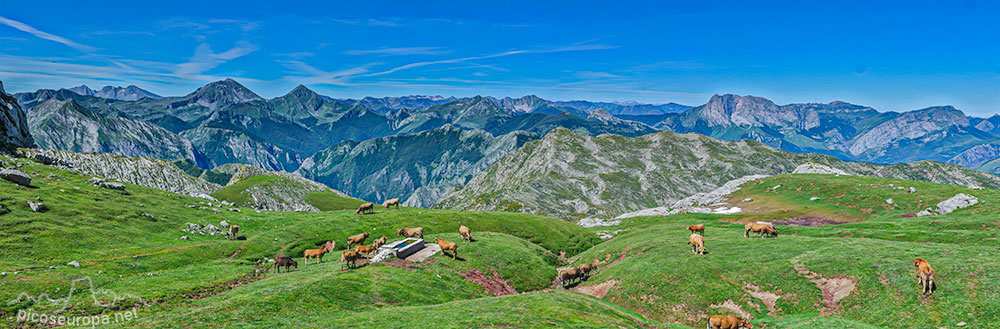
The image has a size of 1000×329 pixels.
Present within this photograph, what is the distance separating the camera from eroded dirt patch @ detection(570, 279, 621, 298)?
47.0 m

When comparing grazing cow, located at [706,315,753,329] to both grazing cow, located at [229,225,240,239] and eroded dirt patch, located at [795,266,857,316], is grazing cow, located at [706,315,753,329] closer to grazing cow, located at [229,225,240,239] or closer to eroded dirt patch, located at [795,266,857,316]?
eroded dirt patch, located at [795,266,857,316]

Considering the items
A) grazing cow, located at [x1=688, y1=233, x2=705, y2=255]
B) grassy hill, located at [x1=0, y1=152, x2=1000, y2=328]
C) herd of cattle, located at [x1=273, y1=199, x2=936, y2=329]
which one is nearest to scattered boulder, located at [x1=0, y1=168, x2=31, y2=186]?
grassy hill, located at [x1=0, y1=152, x2=1000, y2=328]

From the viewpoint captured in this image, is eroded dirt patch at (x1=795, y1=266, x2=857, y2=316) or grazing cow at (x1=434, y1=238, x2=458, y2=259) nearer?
eroded dirt patch at (x1=795, y1=266, x2=857, y2=316)

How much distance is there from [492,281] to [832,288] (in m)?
35.0

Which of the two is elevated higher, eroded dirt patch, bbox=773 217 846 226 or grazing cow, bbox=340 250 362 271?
grazing cow, bbox=340 250 362 271

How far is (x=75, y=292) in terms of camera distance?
32.0 m

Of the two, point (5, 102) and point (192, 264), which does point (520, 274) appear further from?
point (5, 102)

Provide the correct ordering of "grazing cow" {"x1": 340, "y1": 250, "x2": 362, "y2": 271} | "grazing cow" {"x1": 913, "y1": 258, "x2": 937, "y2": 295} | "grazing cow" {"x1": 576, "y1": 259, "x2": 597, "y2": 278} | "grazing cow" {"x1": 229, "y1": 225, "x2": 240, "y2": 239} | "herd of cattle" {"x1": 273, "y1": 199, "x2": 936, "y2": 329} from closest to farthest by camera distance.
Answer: "grazing cow" {"x1": 913, "y1": 258, "x2": 937, "y2": 295}, "herd of cattle" {"x1": 273, "y1": 199, "x2": 936, "y2": 329}, "grazing cow" {"x1": 340, "y1": 250, "x2": 362, "y2": 271}, "grazing cow" {"x1": 576, "y1": 259, "x2": 597, "y2": 278}, "grazing cow" {"x1": 229, "y1": 225, "x2": 240, "y2": 239}

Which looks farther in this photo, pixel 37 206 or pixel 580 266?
pixel 580 266

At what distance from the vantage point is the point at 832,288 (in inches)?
1454

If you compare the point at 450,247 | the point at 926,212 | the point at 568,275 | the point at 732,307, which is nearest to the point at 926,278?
the point at 732,307

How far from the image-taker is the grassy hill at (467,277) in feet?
97.1

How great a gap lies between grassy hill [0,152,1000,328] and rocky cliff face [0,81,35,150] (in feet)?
317

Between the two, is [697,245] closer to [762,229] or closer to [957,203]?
[762,229]
